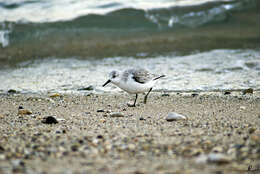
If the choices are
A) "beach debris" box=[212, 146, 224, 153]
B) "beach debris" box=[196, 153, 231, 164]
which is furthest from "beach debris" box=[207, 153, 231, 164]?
"beach debris" box=[212, 146, 224, 153]

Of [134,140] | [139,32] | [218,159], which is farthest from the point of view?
[139,32]

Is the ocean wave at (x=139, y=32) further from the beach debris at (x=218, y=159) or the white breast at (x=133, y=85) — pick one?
the beach debris at (x=218, y=159)

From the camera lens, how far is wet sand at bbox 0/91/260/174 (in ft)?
8.80

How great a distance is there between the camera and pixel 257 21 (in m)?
12.9

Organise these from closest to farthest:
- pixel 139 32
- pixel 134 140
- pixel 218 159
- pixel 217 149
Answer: pixel 218 159 → pixel 217 149 → pixel 134 140 → pixel 139 32

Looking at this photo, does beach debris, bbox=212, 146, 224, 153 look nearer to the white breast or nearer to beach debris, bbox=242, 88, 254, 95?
the white breast

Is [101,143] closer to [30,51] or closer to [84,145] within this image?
[84,145]

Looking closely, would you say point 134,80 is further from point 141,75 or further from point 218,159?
point 218,159

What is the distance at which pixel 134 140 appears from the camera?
3.42 m

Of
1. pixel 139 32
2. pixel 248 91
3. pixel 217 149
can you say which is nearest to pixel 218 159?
pixel 217 149

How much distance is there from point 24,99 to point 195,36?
7.25 m

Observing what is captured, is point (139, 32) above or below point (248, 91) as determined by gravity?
above

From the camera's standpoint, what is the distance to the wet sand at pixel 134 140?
2.68m

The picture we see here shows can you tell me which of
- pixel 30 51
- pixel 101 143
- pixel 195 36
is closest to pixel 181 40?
pixel 195 36
